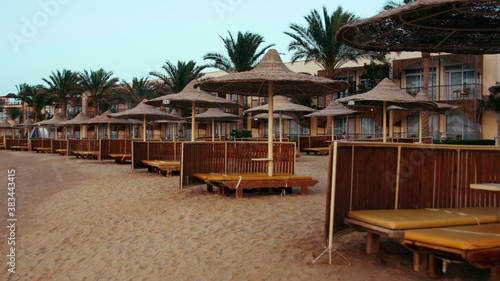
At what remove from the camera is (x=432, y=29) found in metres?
5.08

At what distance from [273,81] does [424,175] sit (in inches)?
177

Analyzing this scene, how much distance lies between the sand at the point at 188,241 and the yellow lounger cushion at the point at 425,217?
1.76 ft

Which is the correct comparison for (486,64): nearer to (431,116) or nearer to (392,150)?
(431,116)

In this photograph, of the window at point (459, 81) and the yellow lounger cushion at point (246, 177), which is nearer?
→ the yellow lounger cushion at point (246, 177)

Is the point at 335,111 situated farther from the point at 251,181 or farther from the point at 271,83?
the point at 251,181

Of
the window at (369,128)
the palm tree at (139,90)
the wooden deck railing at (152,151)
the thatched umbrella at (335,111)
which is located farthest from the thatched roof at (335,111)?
the palm tree at (139,90)

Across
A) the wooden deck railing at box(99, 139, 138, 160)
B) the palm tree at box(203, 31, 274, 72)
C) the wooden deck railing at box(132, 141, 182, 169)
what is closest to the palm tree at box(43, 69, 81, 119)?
the palm tree at box(203, 31, 274, 72)

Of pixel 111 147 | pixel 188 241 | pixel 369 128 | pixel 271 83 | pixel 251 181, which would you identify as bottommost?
pixel 188 241

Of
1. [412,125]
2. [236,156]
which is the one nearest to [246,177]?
[236,156]

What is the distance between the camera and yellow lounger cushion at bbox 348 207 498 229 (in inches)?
173

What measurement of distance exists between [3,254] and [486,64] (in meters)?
Answer: 29.1

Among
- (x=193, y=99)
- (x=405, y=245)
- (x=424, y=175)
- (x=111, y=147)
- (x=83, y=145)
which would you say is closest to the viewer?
(x=405, y=245)

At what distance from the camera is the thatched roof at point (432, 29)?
4277 mm

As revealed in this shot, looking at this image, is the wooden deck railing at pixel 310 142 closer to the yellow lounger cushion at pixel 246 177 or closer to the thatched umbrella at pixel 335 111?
the thatched umbrella at pixel 335 111
